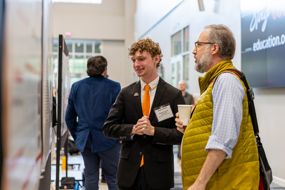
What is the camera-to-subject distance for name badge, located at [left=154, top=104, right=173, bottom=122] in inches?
81.1

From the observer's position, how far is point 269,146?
188 inches

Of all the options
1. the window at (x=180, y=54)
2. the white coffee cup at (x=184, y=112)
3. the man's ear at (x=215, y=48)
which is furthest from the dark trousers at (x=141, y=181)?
the window at (x=180, y=54)

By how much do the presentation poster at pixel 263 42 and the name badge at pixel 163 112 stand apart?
8.01 feet

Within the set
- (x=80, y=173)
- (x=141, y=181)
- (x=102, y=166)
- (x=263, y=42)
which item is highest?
(x=263, y=42)

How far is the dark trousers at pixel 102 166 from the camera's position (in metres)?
3.37

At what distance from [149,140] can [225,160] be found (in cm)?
60

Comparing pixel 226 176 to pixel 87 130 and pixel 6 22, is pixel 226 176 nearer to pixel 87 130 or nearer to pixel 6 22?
pixel 6 22

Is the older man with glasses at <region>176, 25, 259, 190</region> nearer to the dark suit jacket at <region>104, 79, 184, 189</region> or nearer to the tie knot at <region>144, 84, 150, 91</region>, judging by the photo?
the dark suit jacket at <region>104, 79, 184, 189</region>

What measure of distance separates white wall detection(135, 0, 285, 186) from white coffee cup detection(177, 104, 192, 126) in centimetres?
286

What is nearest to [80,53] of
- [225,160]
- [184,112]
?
[184,112]

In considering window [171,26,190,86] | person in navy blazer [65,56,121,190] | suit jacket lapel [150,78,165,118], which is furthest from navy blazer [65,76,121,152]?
window [171,26,190,86]

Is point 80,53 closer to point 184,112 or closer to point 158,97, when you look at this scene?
point 158,97

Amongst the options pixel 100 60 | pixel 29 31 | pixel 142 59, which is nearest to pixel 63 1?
pixel 100 60

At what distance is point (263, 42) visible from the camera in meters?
4.54
